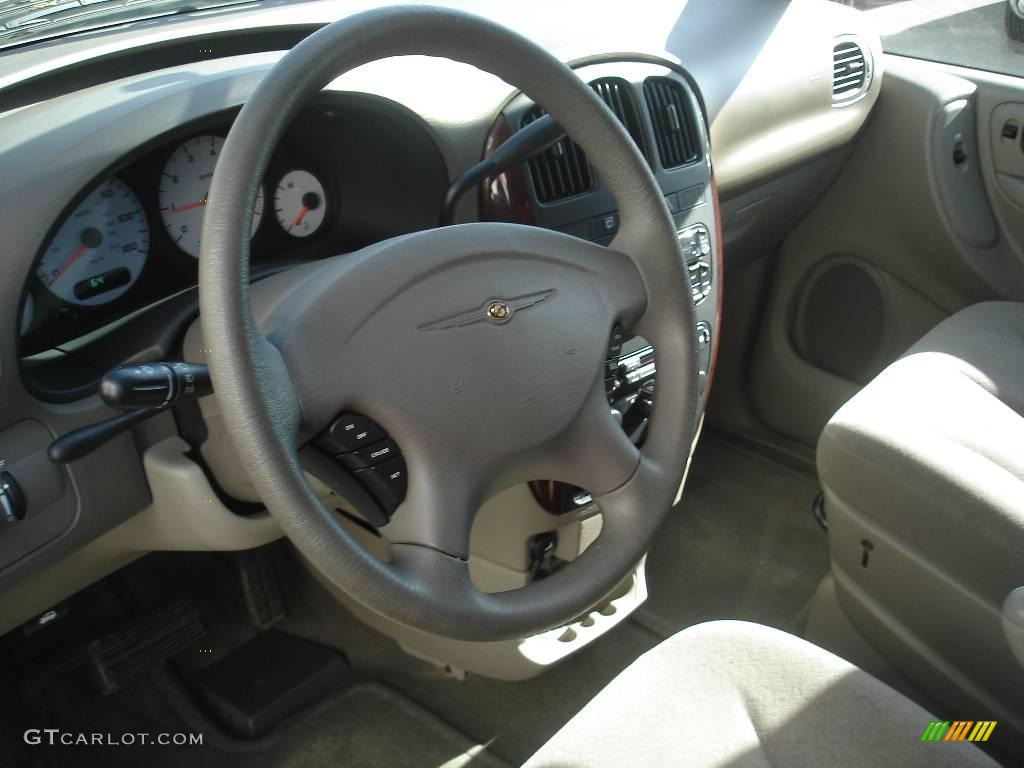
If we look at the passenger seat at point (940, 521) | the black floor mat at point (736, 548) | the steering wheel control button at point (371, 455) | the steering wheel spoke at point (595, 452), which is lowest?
the black floor mat at point (736, 548)

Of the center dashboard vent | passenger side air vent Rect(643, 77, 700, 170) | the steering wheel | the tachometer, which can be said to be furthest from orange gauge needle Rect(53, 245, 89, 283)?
passenger side air vent Rect(643, 77, 700, 170)

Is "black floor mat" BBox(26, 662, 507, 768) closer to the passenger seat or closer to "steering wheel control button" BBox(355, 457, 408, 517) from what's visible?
the passenger seat

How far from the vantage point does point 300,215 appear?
141 cm

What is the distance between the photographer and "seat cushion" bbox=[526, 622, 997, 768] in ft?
3.22

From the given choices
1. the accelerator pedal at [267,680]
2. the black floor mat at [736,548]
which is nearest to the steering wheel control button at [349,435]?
the accelerator pedal at [267,680]

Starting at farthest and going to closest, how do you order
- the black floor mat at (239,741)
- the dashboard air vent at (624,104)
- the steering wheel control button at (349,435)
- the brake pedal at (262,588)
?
the brake pedal at (262,588), the black floor mat at (239,741), the dashboard air vent at (624,104), the steering wheel control button at (349,435)

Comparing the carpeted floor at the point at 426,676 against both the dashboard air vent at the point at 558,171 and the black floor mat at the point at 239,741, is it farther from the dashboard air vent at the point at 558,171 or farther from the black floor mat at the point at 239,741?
the dashboard air vent at the point at 558,171

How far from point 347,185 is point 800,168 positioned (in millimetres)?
1019

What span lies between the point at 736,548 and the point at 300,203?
47.2 inches

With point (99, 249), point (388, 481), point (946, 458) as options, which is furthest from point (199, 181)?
point (946, 458)

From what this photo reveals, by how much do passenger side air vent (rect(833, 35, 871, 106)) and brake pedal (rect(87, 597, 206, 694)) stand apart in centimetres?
159

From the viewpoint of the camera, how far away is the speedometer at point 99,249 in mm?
1148

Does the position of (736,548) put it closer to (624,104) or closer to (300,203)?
(624,104)

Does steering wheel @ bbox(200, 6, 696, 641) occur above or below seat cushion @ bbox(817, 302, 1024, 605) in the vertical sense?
above
